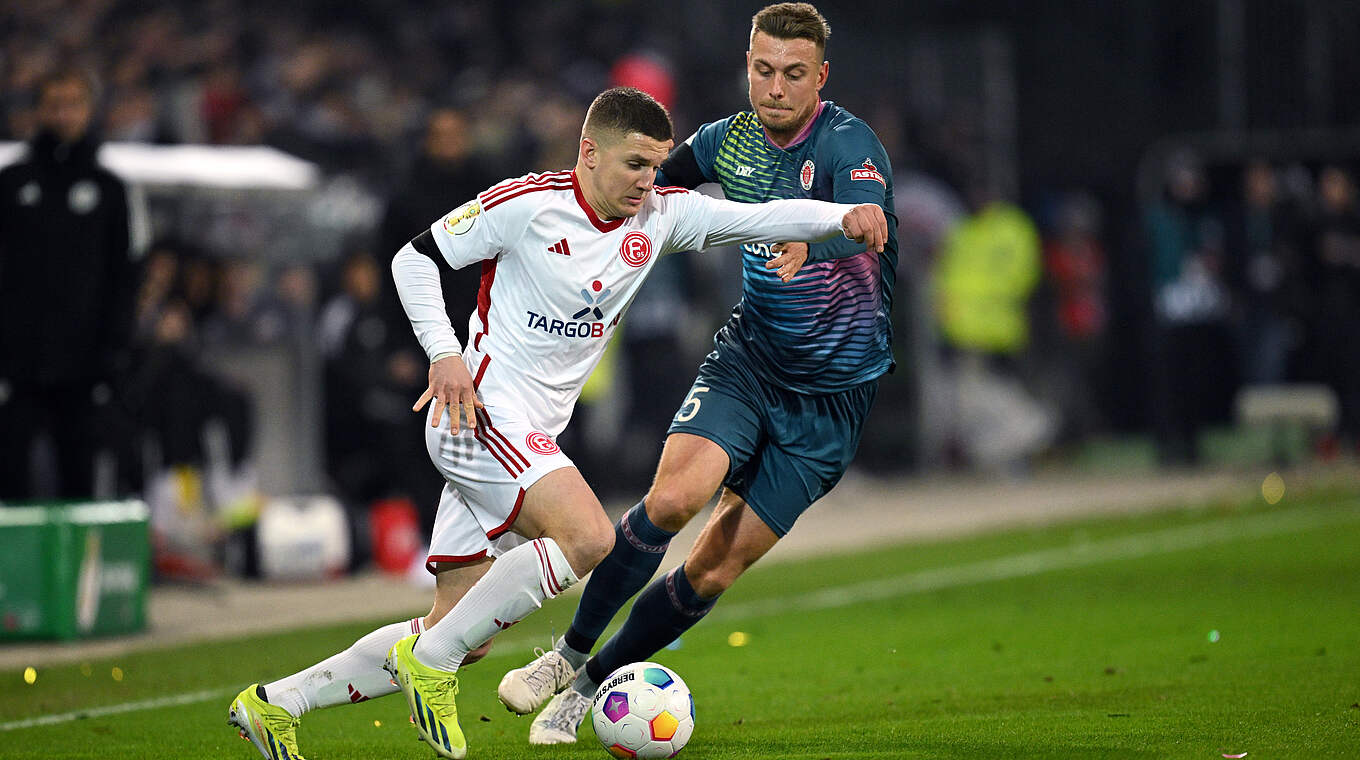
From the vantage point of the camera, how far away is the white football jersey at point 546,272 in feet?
18.5

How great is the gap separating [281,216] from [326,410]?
2041 millimetres

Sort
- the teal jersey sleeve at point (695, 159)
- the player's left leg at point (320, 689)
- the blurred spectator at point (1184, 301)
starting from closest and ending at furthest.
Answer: the player's left leg at point (320, 689) → the teal jersey sleeve at point (695, 159) → the blurred spectator at point (1184, 301)

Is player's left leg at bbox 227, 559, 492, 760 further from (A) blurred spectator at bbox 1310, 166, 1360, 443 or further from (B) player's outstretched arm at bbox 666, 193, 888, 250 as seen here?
(A) blurred spectator at bbox 1310, 166, 1360, 443

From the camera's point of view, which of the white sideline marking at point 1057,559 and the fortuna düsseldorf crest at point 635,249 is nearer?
the fortuna düsseldorf crest at point 635,249

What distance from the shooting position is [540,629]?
30.9 ft

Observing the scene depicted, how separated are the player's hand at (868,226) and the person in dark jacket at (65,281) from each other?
5098 mm

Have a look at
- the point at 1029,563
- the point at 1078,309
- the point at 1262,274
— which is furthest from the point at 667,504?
the point at 1078,309

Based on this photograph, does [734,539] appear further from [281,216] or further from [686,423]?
[281,216]

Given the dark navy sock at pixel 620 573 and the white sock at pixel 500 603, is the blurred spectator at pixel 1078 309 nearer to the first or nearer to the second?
the dark navy sock at pixel 620 573

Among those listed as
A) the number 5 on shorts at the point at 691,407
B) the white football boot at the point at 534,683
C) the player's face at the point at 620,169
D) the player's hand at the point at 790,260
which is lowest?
the white football boot at the point at 534,683

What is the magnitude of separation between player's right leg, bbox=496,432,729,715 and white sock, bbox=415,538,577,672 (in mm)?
547

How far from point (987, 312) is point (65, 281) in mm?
10030

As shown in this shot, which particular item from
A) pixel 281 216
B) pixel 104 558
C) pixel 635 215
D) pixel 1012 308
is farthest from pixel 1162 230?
pixel 635 215

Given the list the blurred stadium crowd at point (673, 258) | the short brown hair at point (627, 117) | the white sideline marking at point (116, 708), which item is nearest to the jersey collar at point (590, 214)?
the short brown hair at point (627, 117)
